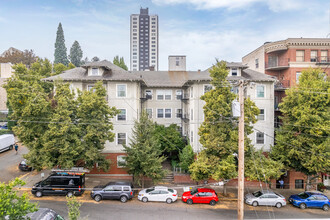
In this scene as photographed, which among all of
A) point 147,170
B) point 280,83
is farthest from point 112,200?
point 280,83

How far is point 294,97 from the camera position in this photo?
20.3 meters

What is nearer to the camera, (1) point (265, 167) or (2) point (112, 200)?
(1) point (265, 167)

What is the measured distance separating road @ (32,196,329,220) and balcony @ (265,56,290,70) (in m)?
17.8

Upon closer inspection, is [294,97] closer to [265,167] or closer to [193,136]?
[265,167]

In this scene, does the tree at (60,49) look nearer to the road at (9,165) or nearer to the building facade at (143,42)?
the road at (9,165)

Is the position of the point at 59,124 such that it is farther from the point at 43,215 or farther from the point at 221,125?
the point at 221,125

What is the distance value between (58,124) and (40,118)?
1.92m

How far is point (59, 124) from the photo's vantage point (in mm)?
19078

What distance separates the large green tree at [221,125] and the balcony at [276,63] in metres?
13.2

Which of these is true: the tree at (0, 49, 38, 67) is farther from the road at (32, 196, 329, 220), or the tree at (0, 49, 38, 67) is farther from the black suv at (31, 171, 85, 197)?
the road at (32, 196, 329, 220)

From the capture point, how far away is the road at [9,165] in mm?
23861

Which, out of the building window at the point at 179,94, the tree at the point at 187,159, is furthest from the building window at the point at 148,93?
the tree at the point at 187,159

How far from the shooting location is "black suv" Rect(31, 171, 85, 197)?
64.2ft

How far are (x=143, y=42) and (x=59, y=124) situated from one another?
435 feet
